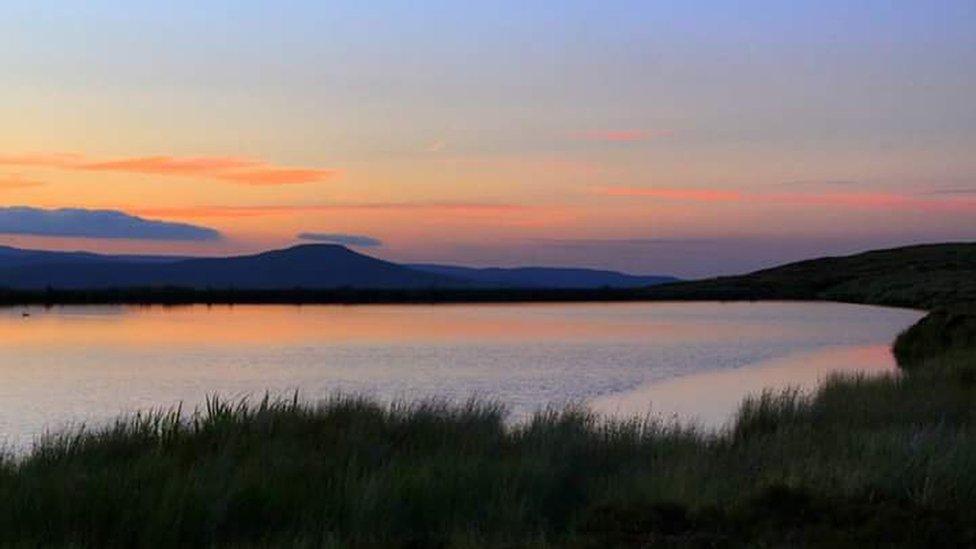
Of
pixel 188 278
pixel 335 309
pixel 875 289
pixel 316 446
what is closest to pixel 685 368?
pixel 316 446

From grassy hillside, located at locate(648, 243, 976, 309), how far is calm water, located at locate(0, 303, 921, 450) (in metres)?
9.79

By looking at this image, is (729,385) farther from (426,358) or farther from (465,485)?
(465,485)

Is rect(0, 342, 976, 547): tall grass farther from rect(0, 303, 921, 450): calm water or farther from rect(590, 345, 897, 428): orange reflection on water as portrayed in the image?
rect(0, 303, 921, 450): calm water

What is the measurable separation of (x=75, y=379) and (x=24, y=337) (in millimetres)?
16054

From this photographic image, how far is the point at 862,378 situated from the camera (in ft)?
71.3

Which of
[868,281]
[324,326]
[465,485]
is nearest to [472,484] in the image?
[465,485]

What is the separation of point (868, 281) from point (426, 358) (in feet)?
194

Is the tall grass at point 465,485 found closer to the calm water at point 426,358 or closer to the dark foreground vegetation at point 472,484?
the dark foreground vegetation at point 472,484

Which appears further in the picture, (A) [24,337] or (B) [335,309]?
(B) [335,309]

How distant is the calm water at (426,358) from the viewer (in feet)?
80.2

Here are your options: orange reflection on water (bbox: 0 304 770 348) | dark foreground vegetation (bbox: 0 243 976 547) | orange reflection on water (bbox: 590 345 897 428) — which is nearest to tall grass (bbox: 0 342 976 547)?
dark foreground vegetation (bbox: 0 243 976 547)

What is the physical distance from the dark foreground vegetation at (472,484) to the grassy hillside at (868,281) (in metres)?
50.9

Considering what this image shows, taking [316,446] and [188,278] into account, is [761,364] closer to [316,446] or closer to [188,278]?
[316,446]

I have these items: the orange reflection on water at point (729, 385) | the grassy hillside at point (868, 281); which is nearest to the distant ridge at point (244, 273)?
the grassy hillside at point (868, 281)
